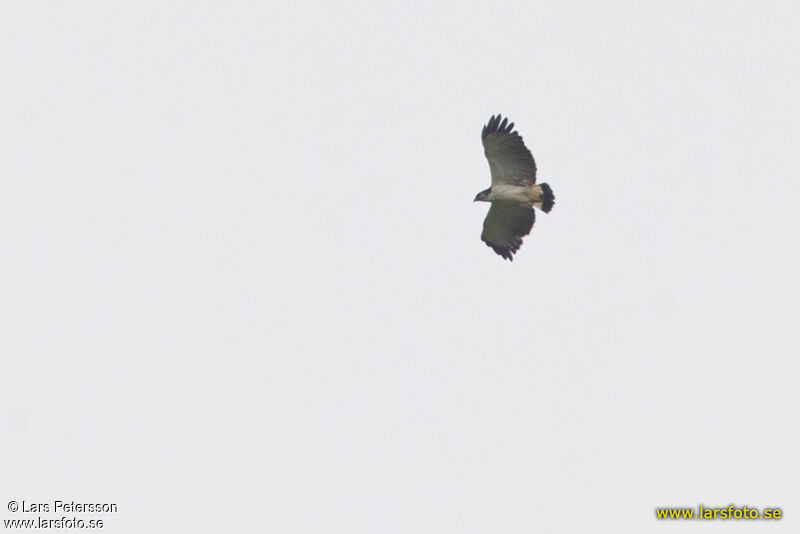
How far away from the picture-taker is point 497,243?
32656 mm

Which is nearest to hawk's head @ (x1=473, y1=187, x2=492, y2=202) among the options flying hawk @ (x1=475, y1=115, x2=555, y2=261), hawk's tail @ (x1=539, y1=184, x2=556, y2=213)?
flying hawk @ (x1=475, y1=115, x2=555, y2=261)

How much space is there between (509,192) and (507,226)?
1.27 m

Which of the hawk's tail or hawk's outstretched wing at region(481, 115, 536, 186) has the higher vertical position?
hawk's outstretched wing at region(481, 115, 536, 186)

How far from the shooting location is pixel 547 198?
31.3 metres

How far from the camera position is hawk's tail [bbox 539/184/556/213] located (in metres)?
31.3

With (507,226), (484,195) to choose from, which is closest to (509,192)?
(484,195)

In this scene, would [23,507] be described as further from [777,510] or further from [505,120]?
[777,510]

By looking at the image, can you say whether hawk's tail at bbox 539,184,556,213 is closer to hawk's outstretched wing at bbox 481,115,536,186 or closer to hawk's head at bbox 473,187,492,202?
hawk's outstretched wing at bbox 481,115,536,186

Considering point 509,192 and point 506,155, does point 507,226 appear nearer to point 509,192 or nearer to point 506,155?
point 509,192

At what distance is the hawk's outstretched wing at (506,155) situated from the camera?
30531mm

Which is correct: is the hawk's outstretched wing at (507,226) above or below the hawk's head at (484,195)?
below

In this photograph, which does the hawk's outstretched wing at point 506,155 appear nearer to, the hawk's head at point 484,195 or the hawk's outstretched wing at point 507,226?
the hawk's head at point 484,195

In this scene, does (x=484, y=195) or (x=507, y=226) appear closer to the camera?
(x=484, y=195)

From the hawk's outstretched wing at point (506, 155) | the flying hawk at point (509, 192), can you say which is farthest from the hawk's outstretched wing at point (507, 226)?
the hawk's outstretched wing at point (506, 155)
